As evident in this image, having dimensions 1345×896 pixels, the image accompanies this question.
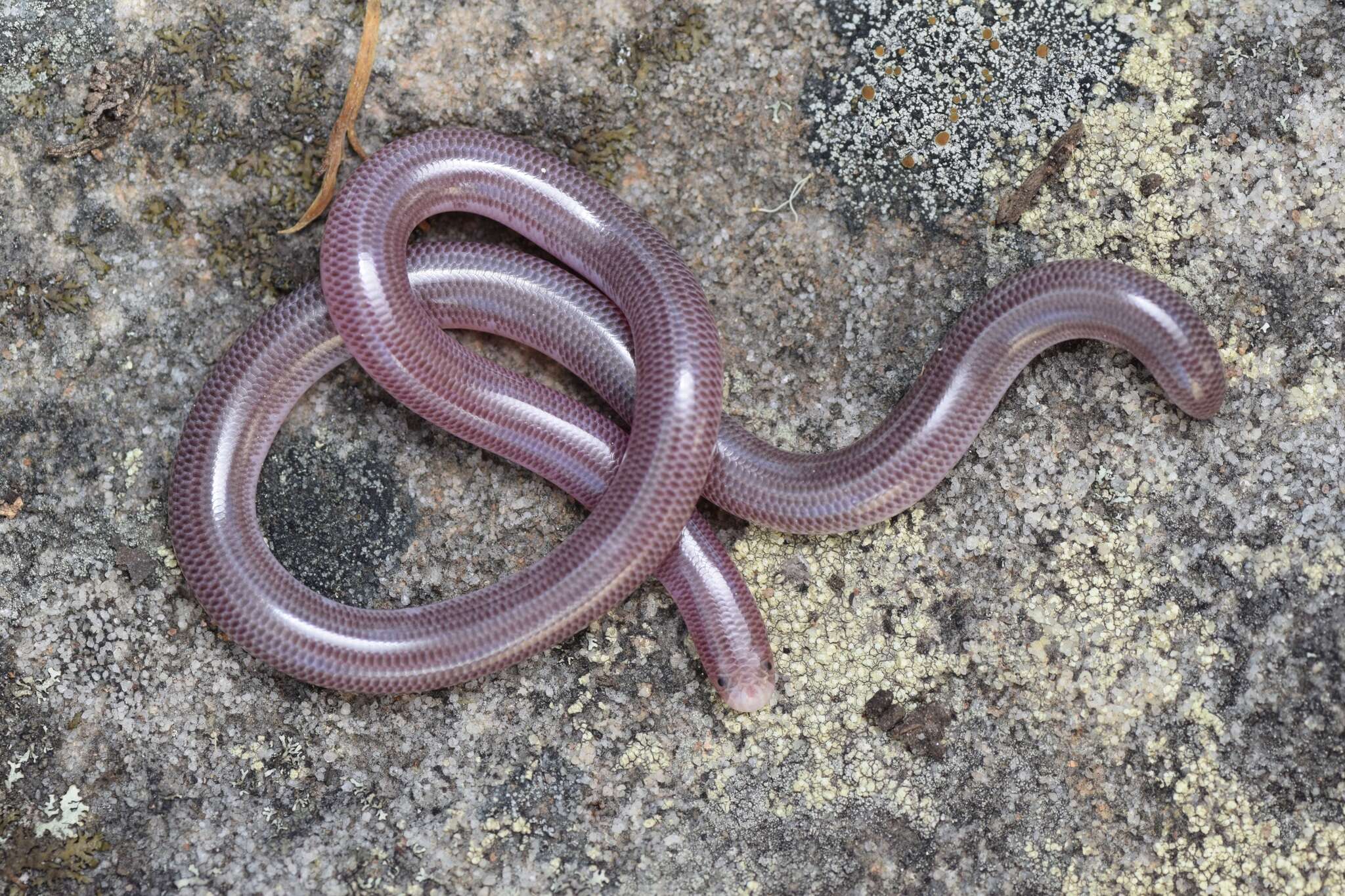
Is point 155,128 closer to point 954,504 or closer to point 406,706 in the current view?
point 406,706

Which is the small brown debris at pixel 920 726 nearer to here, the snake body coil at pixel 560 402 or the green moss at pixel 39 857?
the snake body coil at pixel 560 402

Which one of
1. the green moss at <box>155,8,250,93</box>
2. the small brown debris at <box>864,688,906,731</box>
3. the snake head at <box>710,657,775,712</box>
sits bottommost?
the snake head at <box>710,657,775,712</box>

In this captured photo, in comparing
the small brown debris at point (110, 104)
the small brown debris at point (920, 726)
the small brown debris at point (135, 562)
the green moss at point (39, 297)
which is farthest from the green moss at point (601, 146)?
the small brown debris at point (920, 726)

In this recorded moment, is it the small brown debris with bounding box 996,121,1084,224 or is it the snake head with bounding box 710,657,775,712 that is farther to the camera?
the small brown debris with bounding box 996,121,1084,224

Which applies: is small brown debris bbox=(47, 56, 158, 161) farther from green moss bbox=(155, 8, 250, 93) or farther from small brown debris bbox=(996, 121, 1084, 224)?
small brown debris bbox=(996, 121, 1084, 224)

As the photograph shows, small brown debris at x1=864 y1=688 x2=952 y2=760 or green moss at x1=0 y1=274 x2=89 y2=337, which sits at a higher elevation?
small brown debris at x1=864 y1=688 x2=952 y2=760

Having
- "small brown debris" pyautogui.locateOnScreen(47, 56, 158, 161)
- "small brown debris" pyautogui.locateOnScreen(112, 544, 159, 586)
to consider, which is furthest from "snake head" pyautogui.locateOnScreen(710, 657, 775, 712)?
"small brown debris" pyautogui.locateOnScreen(47, 56, 158, 161)

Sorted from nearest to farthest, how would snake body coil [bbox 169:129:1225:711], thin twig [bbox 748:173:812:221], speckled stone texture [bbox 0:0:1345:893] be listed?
snake body coil [bbox 169:129:1225:711] < speckled stone texture [bbox 0:0:1345:893] < thin twig [bbox 748:173:812:221]

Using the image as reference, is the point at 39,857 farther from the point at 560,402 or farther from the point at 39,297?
the point at 560,402

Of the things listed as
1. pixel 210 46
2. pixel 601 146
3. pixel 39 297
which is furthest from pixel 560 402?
pixel 39 297
